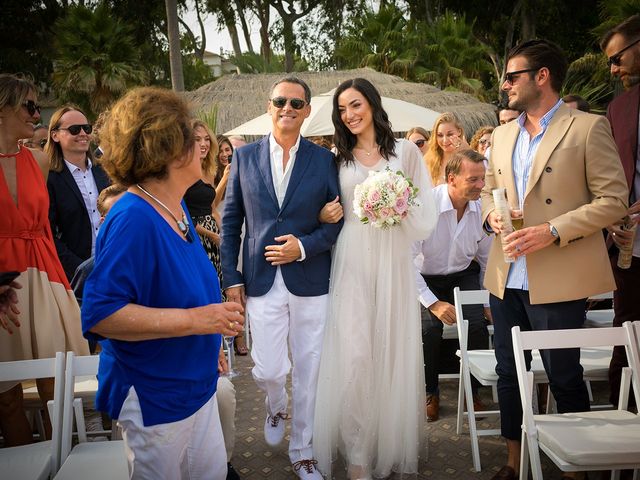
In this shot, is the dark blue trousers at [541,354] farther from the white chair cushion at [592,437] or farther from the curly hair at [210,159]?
the curly hair at [210,159]

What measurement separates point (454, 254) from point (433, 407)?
4.16 ft

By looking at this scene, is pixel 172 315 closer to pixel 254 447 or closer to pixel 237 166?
pixel 237 166

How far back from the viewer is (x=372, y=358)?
3.79 metres

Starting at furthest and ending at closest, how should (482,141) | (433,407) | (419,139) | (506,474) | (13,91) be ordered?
(419,139), (482,141), (433,407), (13,91), (506,474)

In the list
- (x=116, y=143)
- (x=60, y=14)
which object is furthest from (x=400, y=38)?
(x=116, y=143)

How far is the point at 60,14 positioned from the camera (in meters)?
28.0

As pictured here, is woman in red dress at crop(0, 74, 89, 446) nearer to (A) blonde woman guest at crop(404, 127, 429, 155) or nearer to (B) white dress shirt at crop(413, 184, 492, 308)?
(B) white dress shirt at crop(413, 184, 492, 308)

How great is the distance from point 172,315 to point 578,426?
85.5 inches

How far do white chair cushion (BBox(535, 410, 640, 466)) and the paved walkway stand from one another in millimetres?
771

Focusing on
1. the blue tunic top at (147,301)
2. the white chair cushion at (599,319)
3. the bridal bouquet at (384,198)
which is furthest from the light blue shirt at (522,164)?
the blue tunic top at (147,301)

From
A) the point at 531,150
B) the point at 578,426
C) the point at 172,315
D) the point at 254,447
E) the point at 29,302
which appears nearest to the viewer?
the point at 172,315

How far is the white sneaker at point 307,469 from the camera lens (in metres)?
3.69

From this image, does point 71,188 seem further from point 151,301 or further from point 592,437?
point 592,437

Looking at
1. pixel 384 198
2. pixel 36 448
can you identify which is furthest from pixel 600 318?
pixel 36 448
